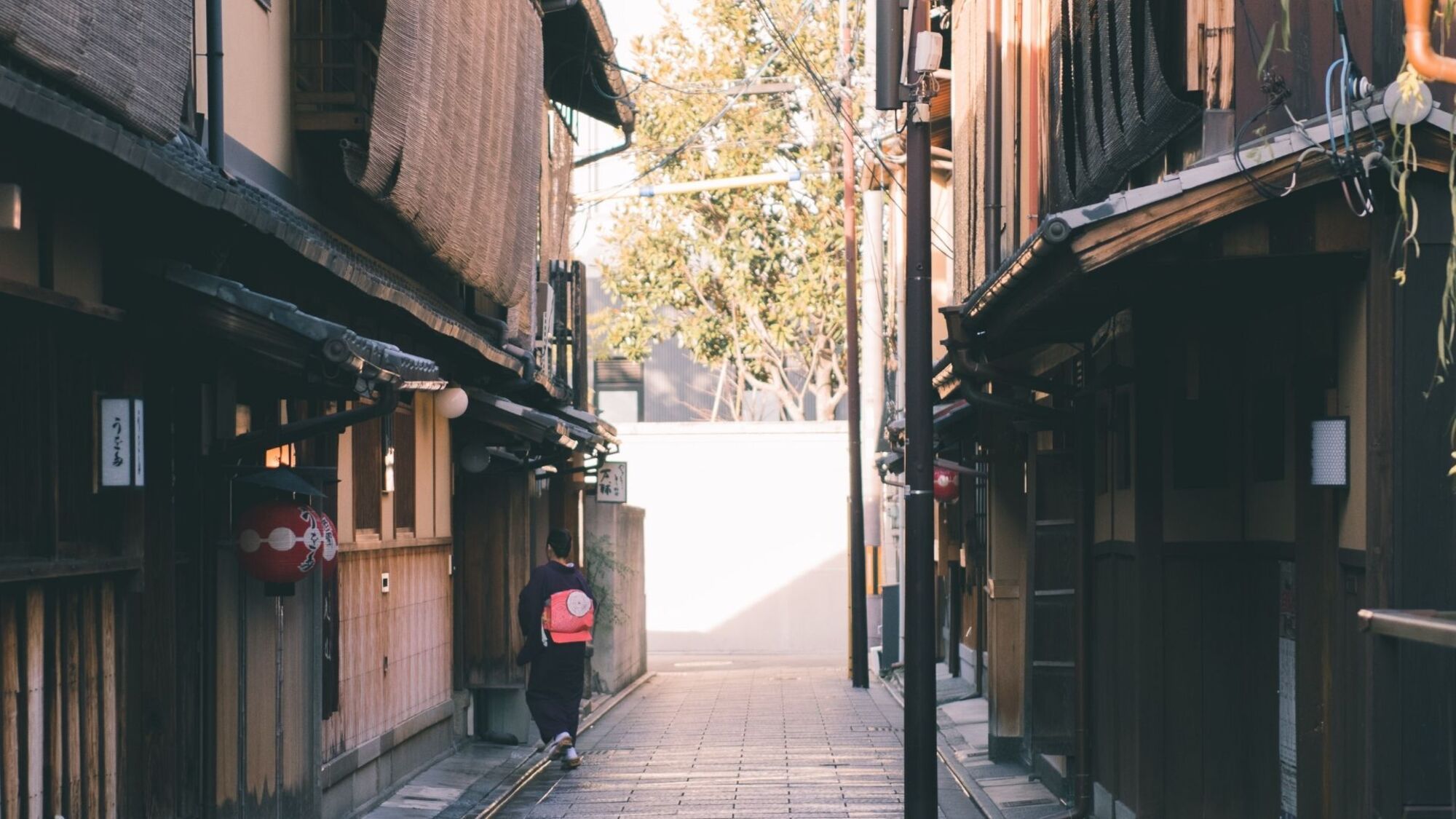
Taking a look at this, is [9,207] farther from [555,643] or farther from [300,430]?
[555,643]

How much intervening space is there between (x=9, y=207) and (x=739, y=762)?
11220 mm

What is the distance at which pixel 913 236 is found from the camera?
12.7 meters

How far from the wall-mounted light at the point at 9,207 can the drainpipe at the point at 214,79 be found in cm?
309

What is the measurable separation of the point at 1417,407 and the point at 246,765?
24.0ft

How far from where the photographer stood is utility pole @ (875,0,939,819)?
12.2 meters

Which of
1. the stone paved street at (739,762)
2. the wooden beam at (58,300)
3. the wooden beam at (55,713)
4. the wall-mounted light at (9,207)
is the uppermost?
the wall-mounted light at (9,207)

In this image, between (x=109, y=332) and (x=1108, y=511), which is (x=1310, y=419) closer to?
(x=1108, y=511)

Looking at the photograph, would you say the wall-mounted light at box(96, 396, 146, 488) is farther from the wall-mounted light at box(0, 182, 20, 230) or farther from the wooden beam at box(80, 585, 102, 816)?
the wall-mounted light at box(0, 182, 20, 230)

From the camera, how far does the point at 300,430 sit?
35.4 feet

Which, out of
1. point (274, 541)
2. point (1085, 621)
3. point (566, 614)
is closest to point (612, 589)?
point (566, 614)

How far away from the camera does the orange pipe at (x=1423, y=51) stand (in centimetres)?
507

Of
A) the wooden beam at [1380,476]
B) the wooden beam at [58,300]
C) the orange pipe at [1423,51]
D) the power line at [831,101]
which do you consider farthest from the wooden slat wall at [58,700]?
the power line at [831,101]

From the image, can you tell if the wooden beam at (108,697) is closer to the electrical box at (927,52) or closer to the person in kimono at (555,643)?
the electrical box at (927,52)

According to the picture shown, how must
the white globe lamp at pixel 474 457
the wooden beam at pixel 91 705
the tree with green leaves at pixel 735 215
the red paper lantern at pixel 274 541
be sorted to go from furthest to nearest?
1. the tree with green leaves at pixel 735 215
2. the white globe lamp at pixel 474 457
3. the red paper lantern at pixel 274 541
4. the wooden beam at pixel 91 705
